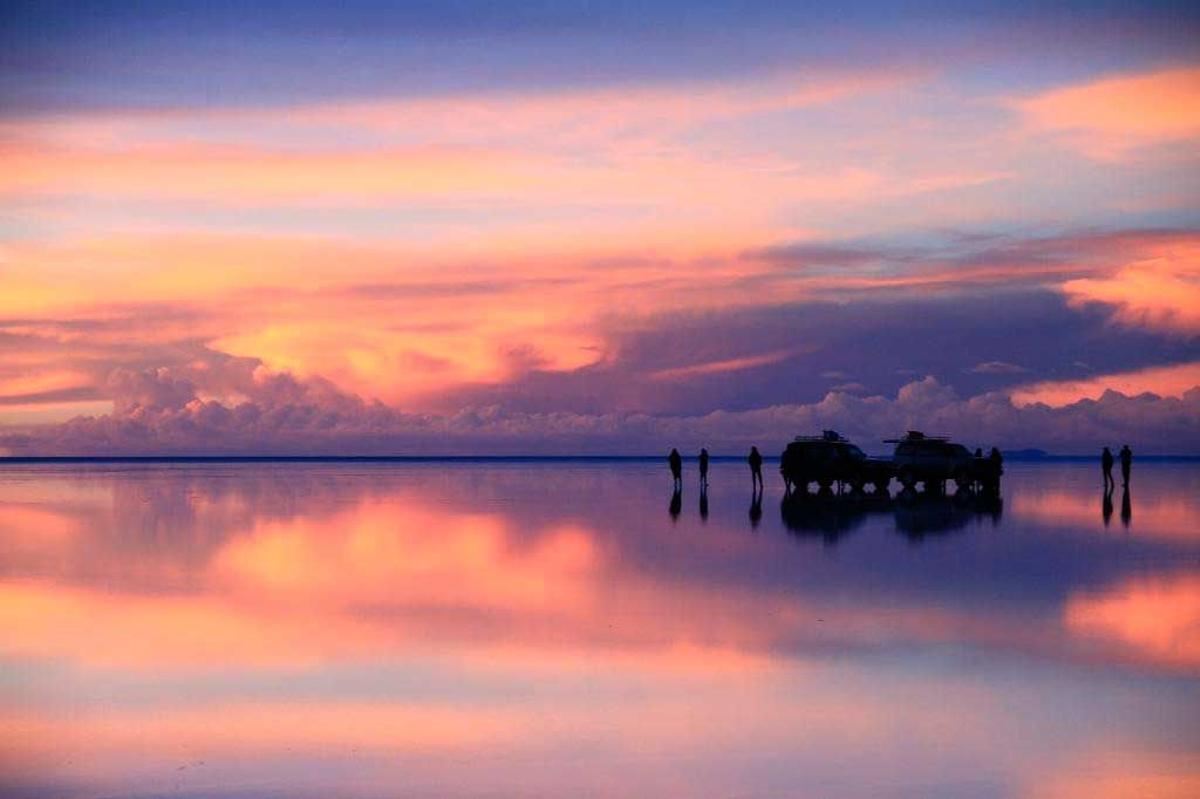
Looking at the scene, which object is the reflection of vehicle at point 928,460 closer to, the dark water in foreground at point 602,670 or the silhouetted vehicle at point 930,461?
the silhouetted vehicle at point 930,461

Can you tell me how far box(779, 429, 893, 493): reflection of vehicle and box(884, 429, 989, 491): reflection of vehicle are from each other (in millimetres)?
1277

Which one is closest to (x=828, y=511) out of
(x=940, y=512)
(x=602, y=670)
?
(x=940, y=512)

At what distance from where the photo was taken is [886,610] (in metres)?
16.3

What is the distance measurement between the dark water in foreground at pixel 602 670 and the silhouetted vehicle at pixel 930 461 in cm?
2185

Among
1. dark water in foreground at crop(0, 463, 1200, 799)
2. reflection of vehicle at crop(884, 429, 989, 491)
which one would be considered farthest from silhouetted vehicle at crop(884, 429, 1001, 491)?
dark water in foreground at crop(0, 463, 1200, 799)

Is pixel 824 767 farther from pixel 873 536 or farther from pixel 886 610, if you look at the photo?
pixel 873 536

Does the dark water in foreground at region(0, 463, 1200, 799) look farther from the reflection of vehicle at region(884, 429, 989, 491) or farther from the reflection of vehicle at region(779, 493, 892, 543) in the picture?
the reflection of vehicle at region(884, 429, 989, 491)

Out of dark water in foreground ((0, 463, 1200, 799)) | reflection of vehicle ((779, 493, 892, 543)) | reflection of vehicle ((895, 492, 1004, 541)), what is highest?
reflection of vehicle ((779, 493, 892, 543))

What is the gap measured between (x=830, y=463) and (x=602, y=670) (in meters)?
37.6

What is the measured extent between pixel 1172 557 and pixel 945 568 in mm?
4191

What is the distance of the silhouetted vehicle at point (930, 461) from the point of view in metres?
47.6

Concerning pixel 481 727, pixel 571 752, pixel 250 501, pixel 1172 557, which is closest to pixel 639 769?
pixel 571 752

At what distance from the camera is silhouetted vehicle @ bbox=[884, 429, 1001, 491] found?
4762cm

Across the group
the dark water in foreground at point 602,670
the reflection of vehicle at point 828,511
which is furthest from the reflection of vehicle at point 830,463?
the dark water in foreground at point 602,670
